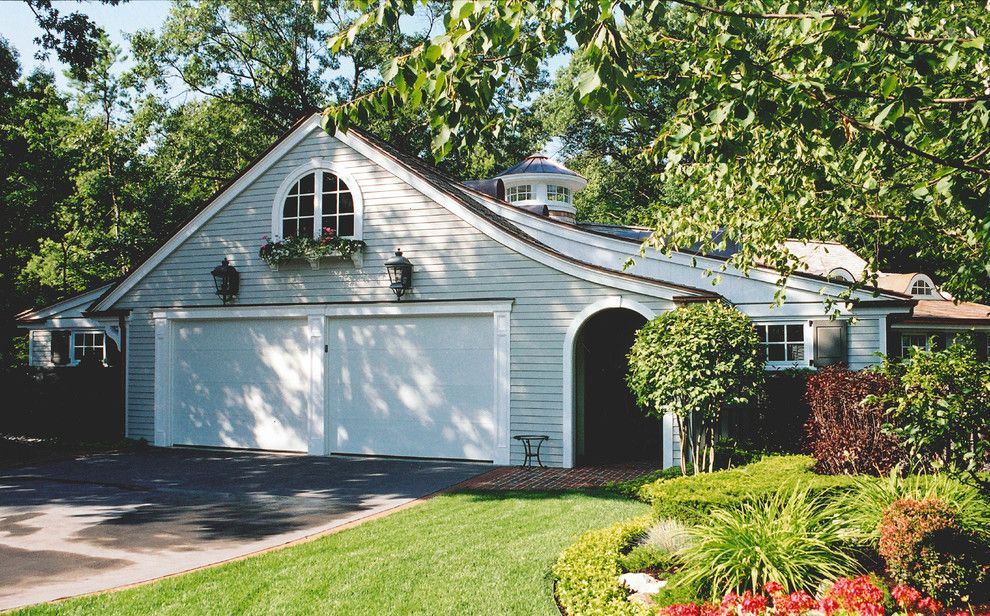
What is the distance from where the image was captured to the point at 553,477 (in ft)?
35.2

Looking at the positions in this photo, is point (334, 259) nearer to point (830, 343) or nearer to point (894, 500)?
point (830, 343)

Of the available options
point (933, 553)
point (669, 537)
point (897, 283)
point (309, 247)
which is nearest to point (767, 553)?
point (933, 553)

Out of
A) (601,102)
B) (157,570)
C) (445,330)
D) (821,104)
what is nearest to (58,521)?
(157,570)

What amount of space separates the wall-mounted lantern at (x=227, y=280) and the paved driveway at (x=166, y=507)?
9.20ft

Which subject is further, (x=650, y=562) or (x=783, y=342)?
(x=783, y=342)

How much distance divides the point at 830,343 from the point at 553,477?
471cm

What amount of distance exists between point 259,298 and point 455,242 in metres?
3.80

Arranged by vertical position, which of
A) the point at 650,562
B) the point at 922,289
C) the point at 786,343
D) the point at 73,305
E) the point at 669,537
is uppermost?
the point at 922,289

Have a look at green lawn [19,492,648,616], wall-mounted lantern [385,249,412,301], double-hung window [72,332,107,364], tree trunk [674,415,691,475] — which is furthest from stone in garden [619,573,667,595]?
double-hung window [72,332,107,364]

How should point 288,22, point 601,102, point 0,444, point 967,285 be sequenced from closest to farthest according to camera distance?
point 601,102
point 967,285
point 0,444
point 288,22

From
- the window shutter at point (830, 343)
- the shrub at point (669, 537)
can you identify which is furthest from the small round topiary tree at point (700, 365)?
the shrub at point (669, 537)

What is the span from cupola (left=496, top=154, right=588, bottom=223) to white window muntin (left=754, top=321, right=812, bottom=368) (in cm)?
733

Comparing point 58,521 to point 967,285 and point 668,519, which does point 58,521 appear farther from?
point 967,285

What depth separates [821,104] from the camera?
4.77m
